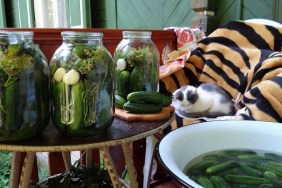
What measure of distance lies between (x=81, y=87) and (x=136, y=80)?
0.33 metres

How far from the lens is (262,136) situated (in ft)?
2.74

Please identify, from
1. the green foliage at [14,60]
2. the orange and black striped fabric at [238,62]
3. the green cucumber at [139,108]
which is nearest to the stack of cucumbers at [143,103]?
the green cucumber at [139,108]

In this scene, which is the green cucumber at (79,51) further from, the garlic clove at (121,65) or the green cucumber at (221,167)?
the green cucumber at (221,167)

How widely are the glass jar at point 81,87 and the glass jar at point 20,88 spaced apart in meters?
0.04

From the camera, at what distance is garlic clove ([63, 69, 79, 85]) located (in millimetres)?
609

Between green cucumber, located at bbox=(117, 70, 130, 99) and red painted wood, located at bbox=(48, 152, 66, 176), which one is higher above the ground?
green cucumber, located at bbox=(117, 70, 130, 99)

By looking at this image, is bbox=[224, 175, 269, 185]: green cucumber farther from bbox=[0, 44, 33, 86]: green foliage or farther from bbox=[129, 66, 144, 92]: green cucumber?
bbox=[0, 44, 33, 86]: green foliage

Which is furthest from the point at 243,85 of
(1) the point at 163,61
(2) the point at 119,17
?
(2) the point at 119,17

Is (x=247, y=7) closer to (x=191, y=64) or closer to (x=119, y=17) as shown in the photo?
(x=191, y=64)

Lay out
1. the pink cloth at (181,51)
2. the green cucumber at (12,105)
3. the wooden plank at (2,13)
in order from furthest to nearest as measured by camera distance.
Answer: the wooden plank at (2,13), the pink cloth at (181,51), the green cucumber at (12,105)

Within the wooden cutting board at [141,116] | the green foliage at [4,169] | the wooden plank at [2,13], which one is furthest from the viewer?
the wooden plank at [2,13]

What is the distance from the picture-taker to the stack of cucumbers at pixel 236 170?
64cm

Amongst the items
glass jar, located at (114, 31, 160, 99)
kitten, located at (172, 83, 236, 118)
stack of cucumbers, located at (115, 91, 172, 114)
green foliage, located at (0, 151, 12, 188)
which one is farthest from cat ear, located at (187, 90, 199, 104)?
green foliage, located at (0, 151, 12, 188)

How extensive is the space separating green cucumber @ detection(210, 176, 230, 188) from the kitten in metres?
0.76
